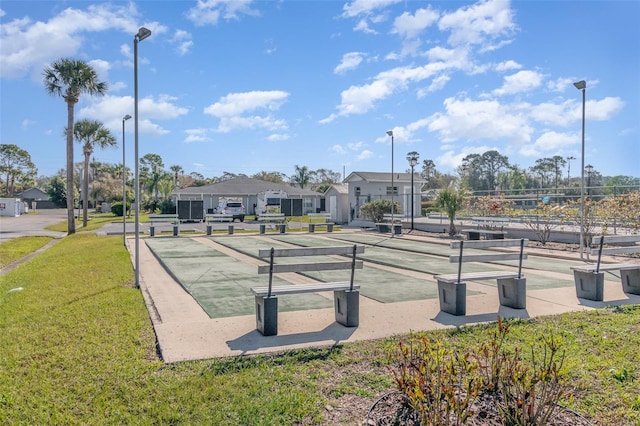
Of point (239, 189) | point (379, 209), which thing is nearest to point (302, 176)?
point (239, 189)

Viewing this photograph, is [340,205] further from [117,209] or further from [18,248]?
[117,209]

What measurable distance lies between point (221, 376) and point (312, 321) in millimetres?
2008

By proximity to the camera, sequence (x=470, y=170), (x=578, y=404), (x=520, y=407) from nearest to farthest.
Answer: (x=520, y=407) → (x=578, y=404) → (x=470, y=170)

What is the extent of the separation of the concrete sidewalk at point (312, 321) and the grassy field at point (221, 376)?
0.91ft

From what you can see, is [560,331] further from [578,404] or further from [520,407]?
[520,407]

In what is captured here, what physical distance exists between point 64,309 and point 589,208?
48.9 ft

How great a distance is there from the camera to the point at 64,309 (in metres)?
6.18

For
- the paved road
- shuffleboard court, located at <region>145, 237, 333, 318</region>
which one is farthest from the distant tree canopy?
shuffleboard court, located at <region>145, 237, 333, 318</region>

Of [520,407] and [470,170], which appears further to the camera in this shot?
[470,170]

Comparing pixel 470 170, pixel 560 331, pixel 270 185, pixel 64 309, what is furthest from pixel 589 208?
pixel 470 170

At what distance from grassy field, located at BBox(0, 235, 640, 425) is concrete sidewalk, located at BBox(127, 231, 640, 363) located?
279mm

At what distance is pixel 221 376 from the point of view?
3732 millimetres

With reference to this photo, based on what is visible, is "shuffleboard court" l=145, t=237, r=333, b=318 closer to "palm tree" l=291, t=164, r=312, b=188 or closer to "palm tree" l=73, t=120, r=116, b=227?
"palm tree" l=73, t=120, r=116, b=227

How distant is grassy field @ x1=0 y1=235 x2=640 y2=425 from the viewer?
3.13 metres
